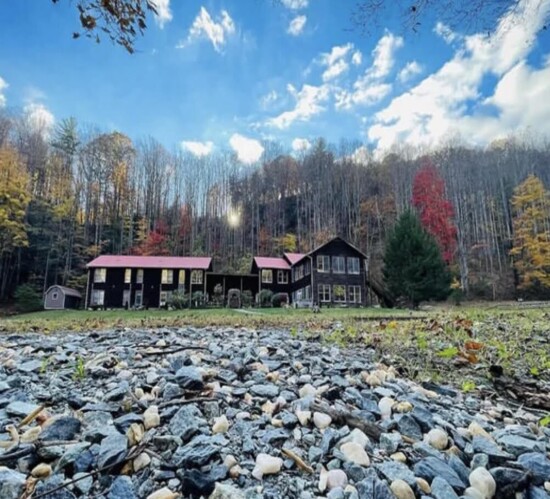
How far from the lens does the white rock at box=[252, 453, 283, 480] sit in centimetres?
149

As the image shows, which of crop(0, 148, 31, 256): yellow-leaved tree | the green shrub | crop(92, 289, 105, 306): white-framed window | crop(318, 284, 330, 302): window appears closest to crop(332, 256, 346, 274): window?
crop(318, 284, 330, 302): window

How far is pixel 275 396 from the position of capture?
2299 mm

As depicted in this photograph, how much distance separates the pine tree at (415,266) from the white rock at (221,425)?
824 inches

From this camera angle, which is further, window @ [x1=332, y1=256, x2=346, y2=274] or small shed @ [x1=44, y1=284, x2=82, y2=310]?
small shed @ [x1=44, y1=284, x2=82, y2=310]

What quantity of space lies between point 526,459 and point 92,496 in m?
1.91

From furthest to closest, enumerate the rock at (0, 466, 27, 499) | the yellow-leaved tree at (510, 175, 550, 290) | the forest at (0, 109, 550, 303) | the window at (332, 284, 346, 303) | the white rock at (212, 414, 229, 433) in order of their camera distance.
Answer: the forest at (0, 109, 550, 303) → the yellow-leaved tree at (510, 175, 550, 290) → the window at (332, 284, 346, 303) → the white rock at (212, 414, 229, 433) → the rock at (0, 466, 27, 499)

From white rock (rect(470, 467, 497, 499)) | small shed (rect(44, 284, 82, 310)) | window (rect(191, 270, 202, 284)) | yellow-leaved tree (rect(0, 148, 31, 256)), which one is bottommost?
white rock (rect(470, 467, 497, 499))

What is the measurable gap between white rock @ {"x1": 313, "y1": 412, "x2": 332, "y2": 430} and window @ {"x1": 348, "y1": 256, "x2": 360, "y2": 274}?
24312 mm

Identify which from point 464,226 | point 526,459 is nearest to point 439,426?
point 526,459

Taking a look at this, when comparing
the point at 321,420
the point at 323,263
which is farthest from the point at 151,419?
the point at 323,263

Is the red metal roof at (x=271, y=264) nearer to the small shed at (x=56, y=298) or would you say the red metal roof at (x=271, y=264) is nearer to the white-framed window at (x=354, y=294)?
the white-framed window at (x=354, y=294)

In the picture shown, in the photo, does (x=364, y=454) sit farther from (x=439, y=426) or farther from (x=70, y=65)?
(x=70, y=65)

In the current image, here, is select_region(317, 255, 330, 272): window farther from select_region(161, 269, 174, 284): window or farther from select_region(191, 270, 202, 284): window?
select_region(161, 269, 174, 284): window

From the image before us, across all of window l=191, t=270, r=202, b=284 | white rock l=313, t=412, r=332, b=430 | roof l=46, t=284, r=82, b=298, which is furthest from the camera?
window l=191, t=270, r=202, b=284
